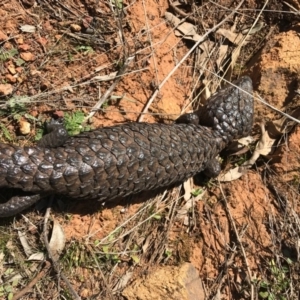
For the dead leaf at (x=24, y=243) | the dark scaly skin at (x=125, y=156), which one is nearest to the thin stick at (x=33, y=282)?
the dead leaf at (x=24, y=243)

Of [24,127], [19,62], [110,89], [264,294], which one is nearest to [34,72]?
[19,62]

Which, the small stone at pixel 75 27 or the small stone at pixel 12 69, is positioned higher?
the small stone at pixel 75 27

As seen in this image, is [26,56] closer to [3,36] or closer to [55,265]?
[3,36]

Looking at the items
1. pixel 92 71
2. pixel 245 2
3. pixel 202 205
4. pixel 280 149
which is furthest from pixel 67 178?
pixel 245 2

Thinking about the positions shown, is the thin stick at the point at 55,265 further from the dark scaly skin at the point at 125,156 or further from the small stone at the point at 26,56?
the small stone at the point at 26,56

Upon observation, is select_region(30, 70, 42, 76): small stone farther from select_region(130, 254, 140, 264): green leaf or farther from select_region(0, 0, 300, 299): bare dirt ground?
select_region(130, 254, 140, 264): green leaf

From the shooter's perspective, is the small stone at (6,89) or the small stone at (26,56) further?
the small stone at (26,56)

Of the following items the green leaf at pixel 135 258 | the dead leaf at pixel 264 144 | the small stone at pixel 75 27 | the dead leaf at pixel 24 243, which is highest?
the small stone at pixel 75 27
